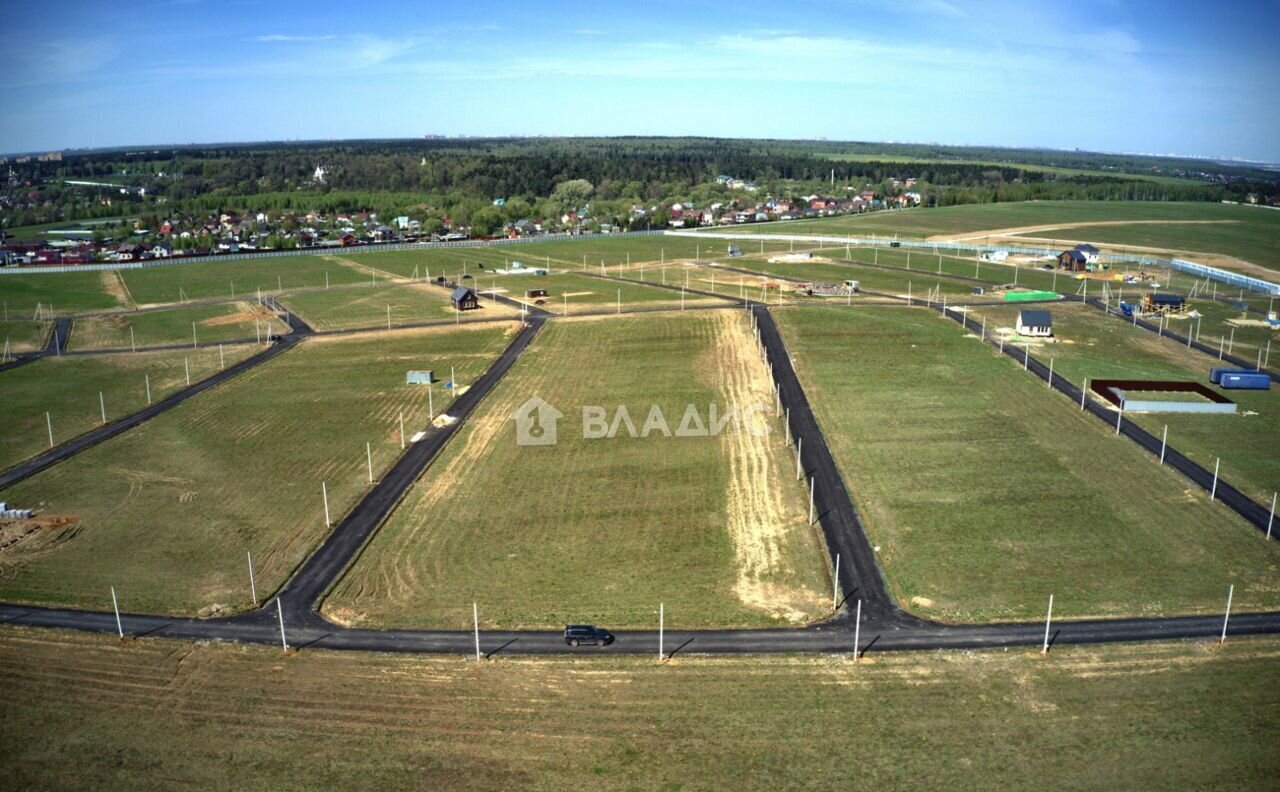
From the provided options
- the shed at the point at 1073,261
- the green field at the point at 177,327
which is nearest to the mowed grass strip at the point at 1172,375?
the shed at the point at 1073,261

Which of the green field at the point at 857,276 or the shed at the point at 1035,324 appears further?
the green field at the point at 857,276

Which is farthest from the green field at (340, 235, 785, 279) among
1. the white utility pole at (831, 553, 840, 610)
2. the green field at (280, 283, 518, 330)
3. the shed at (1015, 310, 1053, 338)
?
the white utility pole at (831, 553, 840, 610)

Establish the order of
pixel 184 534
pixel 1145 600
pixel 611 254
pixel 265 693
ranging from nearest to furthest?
pixel 265 693
pixel 1145 600
pixel 184 534
pixel 611 254

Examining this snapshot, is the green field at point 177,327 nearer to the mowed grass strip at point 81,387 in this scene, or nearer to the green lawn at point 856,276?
the mowed grass strip at point 81,387

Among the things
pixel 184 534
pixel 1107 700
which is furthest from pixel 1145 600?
pixel 184 534

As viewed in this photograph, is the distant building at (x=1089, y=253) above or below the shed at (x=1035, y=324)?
above

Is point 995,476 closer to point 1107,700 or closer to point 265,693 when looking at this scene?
point 1107,700

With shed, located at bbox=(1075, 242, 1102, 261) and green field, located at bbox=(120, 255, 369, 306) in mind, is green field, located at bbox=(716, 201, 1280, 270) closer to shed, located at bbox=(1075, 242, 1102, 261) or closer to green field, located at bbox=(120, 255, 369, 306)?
shed, located at bbox=(1075, 242, 1102, 261)

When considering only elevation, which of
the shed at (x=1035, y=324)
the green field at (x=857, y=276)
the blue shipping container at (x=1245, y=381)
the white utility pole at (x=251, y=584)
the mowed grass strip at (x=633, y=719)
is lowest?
the mowed grass strip at (x=633, y=719)

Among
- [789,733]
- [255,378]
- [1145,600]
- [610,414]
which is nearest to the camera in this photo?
[789,733]
